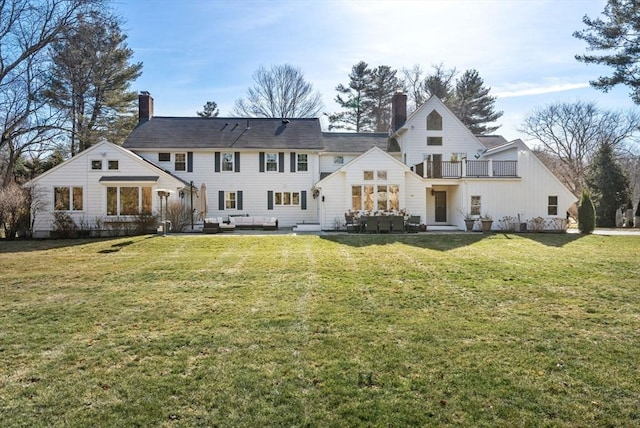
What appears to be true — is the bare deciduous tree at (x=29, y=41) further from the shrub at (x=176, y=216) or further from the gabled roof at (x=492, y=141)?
the gabled roof at (x=492, y=141)

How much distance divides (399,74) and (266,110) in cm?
1494

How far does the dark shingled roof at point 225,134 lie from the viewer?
25250mm

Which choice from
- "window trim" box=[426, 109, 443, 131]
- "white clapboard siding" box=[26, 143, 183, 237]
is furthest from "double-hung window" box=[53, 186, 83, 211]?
"window trim" box=[426, 109, 443, 131]

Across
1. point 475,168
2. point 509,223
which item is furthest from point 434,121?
point 509,223

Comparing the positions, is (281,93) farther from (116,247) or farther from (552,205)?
(116,247)

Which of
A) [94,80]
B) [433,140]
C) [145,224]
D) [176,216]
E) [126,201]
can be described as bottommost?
[145,224]

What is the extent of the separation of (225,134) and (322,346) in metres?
23.5

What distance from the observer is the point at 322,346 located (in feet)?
15.6

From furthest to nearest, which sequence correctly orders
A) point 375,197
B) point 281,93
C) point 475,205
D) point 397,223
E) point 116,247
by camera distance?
point 281,93 < point 475,205 < point 375,197 < point 397,223 < point 116,247

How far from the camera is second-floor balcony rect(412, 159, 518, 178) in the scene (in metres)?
22.3

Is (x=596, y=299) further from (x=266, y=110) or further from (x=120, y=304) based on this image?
(x=266, y=110)

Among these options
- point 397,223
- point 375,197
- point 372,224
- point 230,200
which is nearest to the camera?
point 372,224

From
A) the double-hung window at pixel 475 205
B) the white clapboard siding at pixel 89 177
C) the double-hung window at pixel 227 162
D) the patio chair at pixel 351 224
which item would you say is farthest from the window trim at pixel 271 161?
the double-hung window at pixel 475 205

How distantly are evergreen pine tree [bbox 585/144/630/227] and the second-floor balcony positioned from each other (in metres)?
10.7
